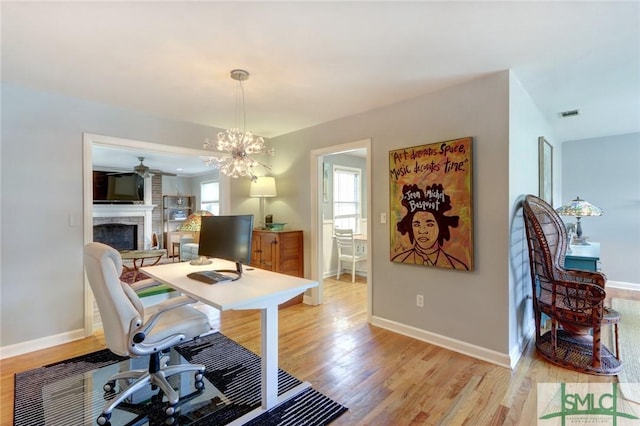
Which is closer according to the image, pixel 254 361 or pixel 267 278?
pixel 267 278

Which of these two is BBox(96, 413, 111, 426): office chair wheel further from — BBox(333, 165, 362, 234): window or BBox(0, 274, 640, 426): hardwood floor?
BBox(333, 165, 362, 234): window

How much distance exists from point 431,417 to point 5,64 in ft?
13.0

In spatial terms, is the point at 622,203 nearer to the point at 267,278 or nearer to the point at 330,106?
the point at 330,106

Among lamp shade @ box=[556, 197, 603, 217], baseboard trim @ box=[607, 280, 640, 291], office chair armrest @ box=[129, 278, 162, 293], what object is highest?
lamp shade @ box=[556, 197, 603, 217]

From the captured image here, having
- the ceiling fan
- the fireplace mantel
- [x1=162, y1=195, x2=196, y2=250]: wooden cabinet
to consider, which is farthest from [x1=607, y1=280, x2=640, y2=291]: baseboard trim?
the fireplace mantel

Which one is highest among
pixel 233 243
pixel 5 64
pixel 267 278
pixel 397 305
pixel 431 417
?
pixel 5 64

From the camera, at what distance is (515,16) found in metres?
1.74

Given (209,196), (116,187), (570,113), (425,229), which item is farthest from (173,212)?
(570,113)

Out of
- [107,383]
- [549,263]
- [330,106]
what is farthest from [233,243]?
[549,263]

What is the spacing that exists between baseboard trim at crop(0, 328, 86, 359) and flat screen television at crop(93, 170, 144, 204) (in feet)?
18.0

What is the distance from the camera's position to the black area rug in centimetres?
183

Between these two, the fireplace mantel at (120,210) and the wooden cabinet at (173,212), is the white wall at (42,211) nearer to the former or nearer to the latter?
the fireplace mantel at (120,210)

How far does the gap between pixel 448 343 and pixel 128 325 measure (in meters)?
2.58

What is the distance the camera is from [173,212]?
935cm
